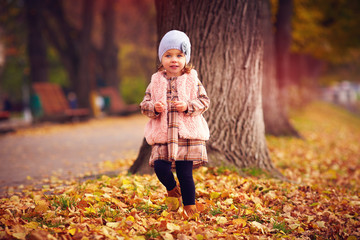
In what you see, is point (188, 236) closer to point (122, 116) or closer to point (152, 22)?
point (122, 116)

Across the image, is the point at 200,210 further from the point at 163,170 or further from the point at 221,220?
the point at 163,170

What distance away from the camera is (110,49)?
20.8 metres

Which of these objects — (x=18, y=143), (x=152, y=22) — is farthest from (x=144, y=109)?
(x=152, y=22)

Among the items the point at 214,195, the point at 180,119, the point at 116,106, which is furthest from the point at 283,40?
the point at 180,119

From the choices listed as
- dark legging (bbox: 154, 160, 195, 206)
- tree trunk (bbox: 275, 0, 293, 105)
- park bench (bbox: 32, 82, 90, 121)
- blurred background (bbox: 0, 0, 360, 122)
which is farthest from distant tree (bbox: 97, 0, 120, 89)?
dark legging (bbox: 154, 160, 195, 206)

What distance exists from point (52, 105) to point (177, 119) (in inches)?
513

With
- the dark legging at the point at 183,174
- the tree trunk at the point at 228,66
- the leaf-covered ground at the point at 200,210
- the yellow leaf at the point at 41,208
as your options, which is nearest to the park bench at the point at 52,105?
the leaf-covered ground at the point at 200,210

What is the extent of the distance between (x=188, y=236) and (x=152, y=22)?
933 inches

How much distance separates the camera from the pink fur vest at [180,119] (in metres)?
3.13

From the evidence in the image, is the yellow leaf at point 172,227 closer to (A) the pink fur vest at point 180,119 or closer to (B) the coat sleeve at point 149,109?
(A) the pink fur vest at point 180,119

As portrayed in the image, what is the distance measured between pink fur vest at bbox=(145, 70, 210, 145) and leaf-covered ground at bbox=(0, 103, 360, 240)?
69cm

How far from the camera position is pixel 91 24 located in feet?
56.1

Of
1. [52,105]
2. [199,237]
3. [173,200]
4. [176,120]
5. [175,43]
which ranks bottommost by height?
[199,237]

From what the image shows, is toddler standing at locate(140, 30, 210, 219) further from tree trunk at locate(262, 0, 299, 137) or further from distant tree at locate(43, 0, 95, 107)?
distant tree at locate(43, 0, 95, 107)
